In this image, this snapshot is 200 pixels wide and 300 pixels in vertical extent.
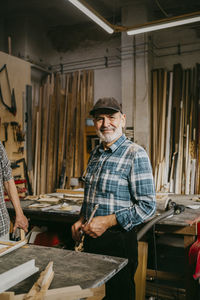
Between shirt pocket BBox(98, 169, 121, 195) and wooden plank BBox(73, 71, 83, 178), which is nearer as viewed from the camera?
shirt pocket BBox(98, 169, 121, 195)

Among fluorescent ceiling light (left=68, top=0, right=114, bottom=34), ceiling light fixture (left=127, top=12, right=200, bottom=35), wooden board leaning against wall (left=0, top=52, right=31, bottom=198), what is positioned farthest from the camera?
wooden board leaning against wall (left=0, top=52, right=31, bottom=198)

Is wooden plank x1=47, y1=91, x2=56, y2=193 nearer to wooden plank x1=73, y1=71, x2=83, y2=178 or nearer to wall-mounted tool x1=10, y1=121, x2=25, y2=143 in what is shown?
wooden plank x1=73, y1=71, x2=83, y2=178

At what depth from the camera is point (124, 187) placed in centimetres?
178

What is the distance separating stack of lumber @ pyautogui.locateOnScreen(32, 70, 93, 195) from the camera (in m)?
6.15

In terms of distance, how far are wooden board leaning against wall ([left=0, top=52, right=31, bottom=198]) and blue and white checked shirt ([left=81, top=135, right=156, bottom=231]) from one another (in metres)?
2.99

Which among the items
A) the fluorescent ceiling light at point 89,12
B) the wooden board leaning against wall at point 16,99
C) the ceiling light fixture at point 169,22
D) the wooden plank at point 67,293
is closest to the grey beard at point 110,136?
the wooden plank at point 67,293

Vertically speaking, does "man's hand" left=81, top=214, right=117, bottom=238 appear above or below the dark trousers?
above

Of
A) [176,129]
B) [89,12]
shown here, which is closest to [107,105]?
[89,12]

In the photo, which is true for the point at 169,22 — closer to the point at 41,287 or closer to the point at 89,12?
the point at 89,12

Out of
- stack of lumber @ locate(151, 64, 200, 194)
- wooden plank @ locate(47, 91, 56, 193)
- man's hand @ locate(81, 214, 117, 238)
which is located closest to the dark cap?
man's hand @ locate(81, 214, 117, 238)

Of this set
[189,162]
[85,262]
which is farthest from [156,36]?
[85,262]

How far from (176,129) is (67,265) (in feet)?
14.7

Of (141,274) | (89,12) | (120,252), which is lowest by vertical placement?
(141,274)

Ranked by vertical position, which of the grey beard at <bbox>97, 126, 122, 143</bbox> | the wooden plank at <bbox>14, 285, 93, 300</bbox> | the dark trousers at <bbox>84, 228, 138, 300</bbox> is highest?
the grey beard at <bbox>97, 126, 122, 143</bbox>
